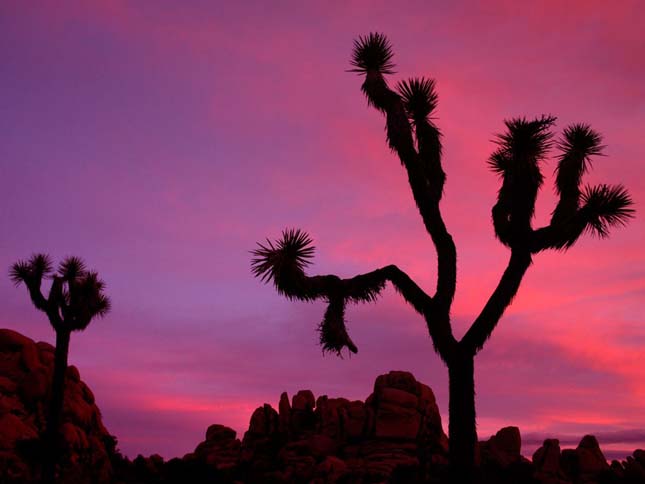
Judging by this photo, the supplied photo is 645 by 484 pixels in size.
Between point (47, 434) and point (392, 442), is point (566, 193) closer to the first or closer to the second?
point (47, 434)

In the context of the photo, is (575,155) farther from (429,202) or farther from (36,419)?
(36,419)

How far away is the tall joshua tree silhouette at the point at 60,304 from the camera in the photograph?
28891 millimetres

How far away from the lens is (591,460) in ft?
139

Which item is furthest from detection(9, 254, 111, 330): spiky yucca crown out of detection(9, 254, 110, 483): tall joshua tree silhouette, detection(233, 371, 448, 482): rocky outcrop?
detection(233, 371, 448, 482): rocky outcrop

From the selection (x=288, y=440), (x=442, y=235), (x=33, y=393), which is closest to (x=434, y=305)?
(x=442, y=235)

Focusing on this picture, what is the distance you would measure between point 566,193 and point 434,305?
13.1 feet

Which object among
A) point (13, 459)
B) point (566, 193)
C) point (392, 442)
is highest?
point (566, 193)

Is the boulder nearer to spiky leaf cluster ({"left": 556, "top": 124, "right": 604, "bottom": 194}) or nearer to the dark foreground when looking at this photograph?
the dark foreground

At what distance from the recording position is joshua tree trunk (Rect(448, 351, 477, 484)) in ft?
46.0

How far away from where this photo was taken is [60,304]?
29.5 meters

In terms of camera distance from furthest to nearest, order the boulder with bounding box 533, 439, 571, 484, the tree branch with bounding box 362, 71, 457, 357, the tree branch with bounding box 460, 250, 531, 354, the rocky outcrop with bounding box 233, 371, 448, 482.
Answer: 1. the boulder with bounding box 533, 439, 571, 484
2. the rocky outcrop with bounding box 233, 371, 448, 482
3. the tree branch with bounding box 362, 71, 457, 357
4. the tree branch with bounding box 460, 250, 531, 354

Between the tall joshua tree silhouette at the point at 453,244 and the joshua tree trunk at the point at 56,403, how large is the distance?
1669 cm

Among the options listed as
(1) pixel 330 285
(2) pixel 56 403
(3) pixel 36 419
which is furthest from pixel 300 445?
(1) pixel 330 285

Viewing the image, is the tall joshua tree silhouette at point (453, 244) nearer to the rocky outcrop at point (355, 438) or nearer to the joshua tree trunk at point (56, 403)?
the joshua tree trunk at point (56, 403)
